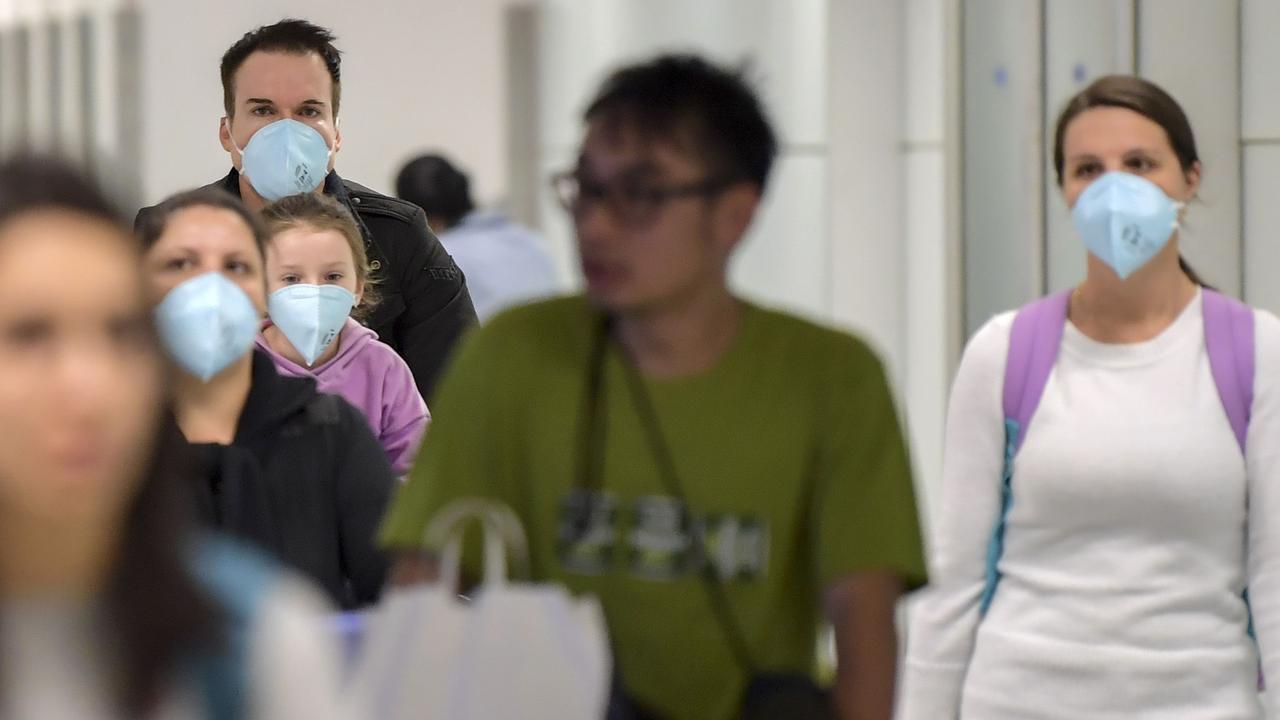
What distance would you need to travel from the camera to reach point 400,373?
3.03m

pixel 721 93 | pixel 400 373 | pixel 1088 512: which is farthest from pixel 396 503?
pixel 1088 512

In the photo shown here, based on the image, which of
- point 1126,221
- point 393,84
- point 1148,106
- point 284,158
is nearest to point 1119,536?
point 1126,221

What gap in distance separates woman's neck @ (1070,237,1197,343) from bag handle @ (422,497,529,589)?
4.60ft

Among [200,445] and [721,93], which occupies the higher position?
[721,93]

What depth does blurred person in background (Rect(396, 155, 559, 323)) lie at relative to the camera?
20.6 feet

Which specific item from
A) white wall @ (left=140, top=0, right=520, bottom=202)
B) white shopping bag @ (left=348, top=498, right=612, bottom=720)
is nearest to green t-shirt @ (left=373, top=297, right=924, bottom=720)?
white shopping bag @ (left=348, top=498, right=612, bottom=720)

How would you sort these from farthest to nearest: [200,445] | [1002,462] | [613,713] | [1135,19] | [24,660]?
[1135,19] < [1002,462] < [200,445] < [613,713] < [24,660]

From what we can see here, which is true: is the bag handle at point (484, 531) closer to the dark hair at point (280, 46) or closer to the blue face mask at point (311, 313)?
the blue face mask at point (311, 313)

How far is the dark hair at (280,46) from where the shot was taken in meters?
2.93

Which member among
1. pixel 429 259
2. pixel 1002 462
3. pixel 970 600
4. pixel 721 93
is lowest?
pixel 970 600

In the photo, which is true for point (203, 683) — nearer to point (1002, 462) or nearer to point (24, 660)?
point (24, 660)

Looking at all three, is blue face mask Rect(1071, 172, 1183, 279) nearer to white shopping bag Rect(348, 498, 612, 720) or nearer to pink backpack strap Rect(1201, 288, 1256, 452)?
pink backpack strap Rect(1201, 288, 1256, 452)

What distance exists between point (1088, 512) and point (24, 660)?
79.3 inches

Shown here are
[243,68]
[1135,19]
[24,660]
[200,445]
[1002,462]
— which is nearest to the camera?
[24,660]
